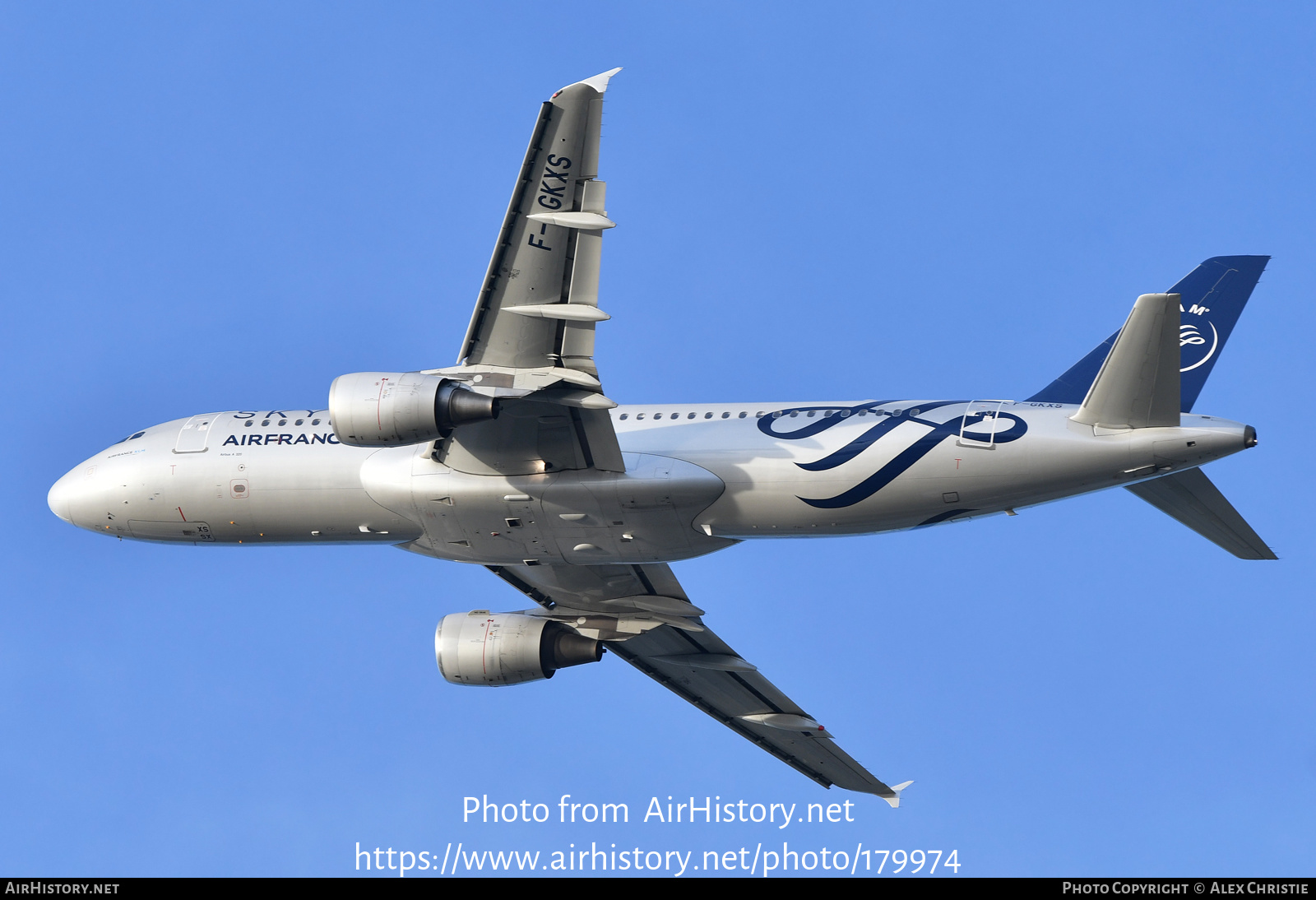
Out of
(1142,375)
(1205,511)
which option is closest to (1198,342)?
(1205,511)

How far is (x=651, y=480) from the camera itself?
25.3m

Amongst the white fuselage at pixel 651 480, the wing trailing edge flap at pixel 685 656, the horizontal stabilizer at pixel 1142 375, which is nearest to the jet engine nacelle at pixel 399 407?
the white fuselage at pixel 651 480

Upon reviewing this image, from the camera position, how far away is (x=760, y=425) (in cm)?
2606

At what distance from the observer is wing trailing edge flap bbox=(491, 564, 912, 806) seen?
31.5 m

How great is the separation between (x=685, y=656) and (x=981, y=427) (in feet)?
36.1

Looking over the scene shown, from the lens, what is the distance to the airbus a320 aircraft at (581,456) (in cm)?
2245

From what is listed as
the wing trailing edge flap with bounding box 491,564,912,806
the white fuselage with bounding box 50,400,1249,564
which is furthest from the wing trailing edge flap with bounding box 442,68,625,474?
the wing trailing edge flap with bounding box 491,564,912,806

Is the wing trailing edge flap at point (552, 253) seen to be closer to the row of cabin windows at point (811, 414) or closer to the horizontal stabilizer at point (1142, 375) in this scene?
the row of cabin windows at point (811, 414)

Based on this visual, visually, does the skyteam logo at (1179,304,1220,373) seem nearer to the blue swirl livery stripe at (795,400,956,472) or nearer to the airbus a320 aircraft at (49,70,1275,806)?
the airbus a320 aircraft at (49,70,1275,806)

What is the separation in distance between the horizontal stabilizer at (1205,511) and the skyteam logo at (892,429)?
2.85m

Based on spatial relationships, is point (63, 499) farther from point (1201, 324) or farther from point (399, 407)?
point (1201, 324)
